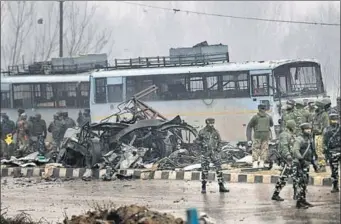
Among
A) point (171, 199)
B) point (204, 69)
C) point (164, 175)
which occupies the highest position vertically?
point (204, 69)

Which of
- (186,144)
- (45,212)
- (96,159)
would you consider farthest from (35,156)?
(45,212)

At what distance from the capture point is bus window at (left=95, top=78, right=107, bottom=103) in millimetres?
23442

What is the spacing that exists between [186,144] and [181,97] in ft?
15.3

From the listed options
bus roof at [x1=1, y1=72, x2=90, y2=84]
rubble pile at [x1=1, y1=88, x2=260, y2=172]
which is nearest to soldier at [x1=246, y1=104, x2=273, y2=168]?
rubble pile at [x1=1, y1=88, x2=260, y2=172]

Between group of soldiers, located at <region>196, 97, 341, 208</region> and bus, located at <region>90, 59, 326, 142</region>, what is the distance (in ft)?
11.4

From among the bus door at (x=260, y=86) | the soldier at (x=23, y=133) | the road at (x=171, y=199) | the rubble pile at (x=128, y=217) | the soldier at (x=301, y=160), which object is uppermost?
the bus door at (x=260, y=86)

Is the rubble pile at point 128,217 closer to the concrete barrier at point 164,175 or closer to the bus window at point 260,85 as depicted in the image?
the concrete barrier at point 164,175

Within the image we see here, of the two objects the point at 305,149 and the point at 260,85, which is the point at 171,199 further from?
the point at 260,85

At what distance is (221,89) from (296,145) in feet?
37.0

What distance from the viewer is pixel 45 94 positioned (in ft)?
83.9

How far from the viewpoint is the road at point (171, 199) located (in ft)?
31.4

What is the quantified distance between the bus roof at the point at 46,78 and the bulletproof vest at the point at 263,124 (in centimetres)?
1034

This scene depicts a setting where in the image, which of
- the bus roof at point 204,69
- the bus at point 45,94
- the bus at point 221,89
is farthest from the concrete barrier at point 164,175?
the bus at point 45,94

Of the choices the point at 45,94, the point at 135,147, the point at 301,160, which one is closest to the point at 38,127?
the point at 45,94
